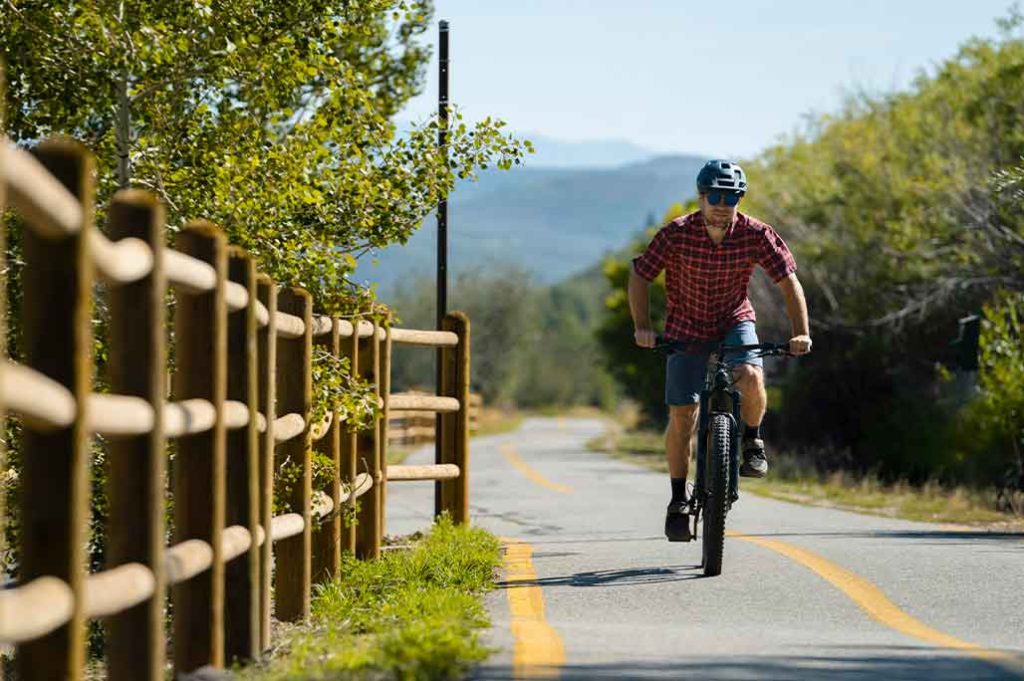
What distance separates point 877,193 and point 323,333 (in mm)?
25272

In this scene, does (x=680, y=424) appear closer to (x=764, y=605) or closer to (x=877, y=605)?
(x=764, y=605)

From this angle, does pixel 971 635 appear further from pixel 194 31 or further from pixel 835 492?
pixel 835 492

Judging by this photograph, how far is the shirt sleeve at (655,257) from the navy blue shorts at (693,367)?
0.48 metres

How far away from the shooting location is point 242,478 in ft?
22.7

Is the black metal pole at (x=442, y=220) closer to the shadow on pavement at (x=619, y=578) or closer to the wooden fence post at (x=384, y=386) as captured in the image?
the wooden fence post at (x=384, y=386)

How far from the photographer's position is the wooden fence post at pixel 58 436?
4.39 meters

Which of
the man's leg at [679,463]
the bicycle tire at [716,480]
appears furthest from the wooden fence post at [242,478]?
the man's leg at [679,463]

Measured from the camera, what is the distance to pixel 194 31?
1098cm

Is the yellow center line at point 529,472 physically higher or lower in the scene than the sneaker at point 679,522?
lower

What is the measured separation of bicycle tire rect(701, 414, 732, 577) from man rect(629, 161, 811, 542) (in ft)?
A: 1.31

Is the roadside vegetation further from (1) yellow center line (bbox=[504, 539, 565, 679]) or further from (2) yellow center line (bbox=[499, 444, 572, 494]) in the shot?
(1) yellow center line (bbox=[504, 539, 565, 679])

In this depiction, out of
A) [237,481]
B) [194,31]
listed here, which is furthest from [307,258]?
[237,481]

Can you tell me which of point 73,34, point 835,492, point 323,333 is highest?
point 73,34

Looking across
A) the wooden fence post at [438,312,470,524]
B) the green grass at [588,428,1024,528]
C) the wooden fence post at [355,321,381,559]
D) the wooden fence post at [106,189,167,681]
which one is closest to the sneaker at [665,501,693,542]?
the wooden fence post at [355,321,381,559]
